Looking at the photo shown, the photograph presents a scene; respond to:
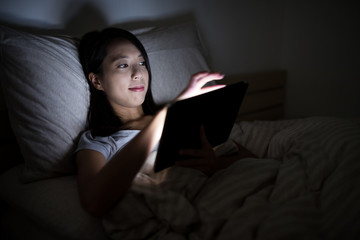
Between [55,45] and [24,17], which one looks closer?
[55,45]

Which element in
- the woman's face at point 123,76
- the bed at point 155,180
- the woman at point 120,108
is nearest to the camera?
the bed at point 155,180

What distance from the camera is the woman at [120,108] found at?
0.66m

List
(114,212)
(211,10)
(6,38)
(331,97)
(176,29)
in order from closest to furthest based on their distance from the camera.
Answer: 1. (114,212)
2. (6,38)
3. (176,29)
4. (211,10)
5. (331,97)

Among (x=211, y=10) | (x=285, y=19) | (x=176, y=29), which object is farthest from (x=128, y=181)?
(x=285, y=19)

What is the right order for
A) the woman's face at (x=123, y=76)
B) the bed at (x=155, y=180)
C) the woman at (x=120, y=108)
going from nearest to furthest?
the bed at (x=155, y=180), the woman at (x=120, y=108), the woman's face at (x=123, y=76)

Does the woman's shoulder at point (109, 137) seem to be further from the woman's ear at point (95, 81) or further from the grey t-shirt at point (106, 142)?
the woman's ear at point (95, 81)

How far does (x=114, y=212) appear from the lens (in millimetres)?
581

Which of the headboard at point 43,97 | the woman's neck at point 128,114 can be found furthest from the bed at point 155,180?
the woman's neck at point 128,114

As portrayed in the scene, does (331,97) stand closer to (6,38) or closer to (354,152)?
(354,152)

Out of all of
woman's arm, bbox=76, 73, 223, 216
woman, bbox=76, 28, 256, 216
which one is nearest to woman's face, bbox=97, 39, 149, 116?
woman, bbox=76, 28, 256, 216

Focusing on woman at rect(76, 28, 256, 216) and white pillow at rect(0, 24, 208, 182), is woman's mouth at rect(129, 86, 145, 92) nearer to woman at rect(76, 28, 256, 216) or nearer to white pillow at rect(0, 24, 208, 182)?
woman at rect(76, 28, 256, 216)

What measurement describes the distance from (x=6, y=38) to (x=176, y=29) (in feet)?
2.17

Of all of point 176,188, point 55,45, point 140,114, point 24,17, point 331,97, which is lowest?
point 331,97

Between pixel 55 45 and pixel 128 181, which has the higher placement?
pixel 55 45
